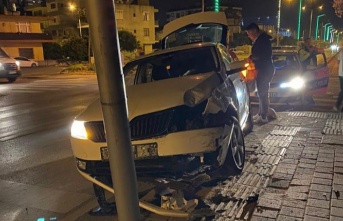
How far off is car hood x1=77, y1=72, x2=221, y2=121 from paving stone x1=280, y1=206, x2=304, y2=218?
4.84 feet

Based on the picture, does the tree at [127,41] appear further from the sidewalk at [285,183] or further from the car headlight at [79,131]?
the car headlight at [79,131]

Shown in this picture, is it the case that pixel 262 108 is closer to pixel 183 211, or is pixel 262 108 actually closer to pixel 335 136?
pixel 335 136

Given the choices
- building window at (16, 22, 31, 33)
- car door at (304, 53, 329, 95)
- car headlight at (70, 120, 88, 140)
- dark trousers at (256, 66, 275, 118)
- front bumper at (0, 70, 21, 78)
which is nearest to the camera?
car headlight at (70, 120, 88, 140)

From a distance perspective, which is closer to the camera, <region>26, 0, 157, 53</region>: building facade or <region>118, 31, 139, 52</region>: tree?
<region>118, 31, 139, 52</region>: tree

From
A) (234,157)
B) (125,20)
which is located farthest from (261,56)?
(125,20)

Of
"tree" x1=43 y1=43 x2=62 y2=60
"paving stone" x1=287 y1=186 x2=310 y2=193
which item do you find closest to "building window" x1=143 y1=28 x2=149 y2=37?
"tree" x1=43 y1=43 x2=62 y2=60

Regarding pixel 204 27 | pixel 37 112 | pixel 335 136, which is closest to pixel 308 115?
pixel 335 136

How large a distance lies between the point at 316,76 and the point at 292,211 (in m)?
6.58

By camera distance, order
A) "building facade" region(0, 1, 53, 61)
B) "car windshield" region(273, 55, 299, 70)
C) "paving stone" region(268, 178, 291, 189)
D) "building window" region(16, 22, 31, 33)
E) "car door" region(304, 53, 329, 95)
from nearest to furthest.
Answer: "paving stone" region(268, 178, 291, 189), "car door" region(304, 53, 329, 95), "car windshield" region(273, 55, 299, 70), "building facade" region(0, 1, 53, 61), "building window" region(16, 22, 31, 33)

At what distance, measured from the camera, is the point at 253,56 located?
276 inches

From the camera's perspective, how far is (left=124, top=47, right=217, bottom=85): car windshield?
520 cm

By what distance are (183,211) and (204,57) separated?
2.61 metres

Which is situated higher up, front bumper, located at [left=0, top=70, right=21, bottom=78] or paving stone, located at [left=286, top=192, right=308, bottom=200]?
front bumper, located at [left=0, top=70, right=21, bottom=78]

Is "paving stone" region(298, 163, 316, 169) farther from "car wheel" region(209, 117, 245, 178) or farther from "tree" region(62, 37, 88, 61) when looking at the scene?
"tree" region(62, 37, 88, 61)
